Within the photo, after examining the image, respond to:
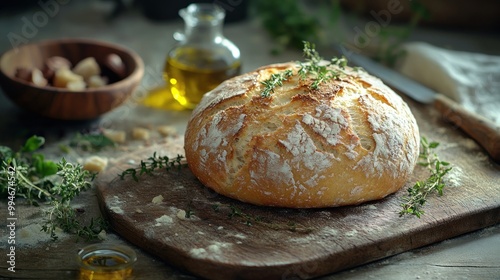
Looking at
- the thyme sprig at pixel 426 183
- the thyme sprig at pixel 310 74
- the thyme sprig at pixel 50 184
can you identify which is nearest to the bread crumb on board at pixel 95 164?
the thyme sprig at pixel 50 184

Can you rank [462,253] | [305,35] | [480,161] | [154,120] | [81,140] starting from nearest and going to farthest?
[462,253] → [480,161] → [81,140] → [154,120] → [305,35]

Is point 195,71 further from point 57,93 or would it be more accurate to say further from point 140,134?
point 57,93

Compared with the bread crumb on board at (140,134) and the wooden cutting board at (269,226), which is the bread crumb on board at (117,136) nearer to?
the bread crumb on board at (140,134)

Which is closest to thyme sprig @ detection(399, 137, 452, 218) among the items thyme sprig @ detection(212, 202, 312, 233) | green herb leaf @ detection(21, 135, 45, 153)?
thyme sprig @ detection(212, 202, 312, 233)

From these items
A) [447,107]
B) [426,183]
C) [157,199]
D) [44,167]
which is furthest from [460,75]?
[44,167]

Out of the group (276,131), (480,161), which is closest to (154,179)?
(276,131)

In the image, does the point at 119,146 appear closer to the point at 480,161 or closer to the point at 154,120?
the point at 154,120
